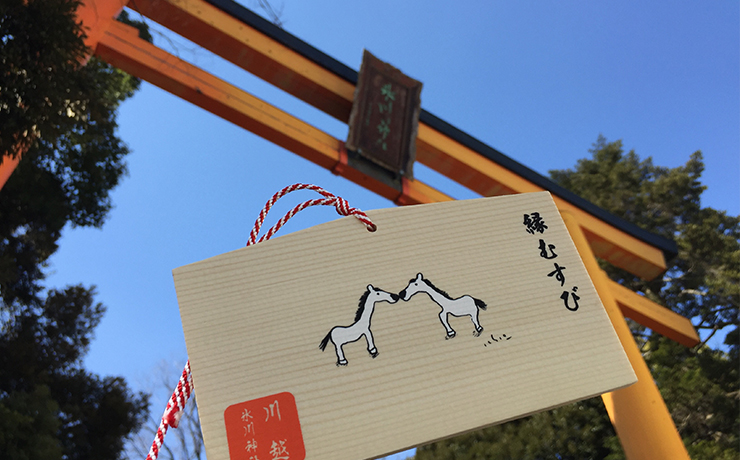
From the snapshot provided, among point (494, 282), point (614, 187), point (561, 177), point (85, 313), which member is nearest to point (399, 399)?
point (494, 282)

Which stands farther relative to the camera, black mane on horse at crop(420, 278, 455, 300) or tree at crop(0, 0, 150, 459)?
tree at crop(0, 0, 150, 459)

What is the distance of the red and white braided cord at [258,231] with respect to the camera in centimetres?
59

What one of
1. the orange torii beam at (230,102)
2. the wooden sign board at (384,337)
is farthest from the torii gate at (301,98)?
the wooden sign board at (384,337)

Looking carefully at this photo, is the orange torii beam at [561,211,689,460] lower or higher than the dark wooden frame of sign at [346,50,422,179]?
lower

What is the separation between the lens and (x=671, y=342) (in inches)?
213

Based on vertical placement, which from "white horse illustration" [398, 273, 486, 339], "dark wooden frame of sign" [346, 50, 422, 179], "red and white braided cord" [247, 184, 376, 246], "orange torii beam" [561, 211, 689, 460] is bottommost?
"orange torii beam" [561, 211, 689, 460]

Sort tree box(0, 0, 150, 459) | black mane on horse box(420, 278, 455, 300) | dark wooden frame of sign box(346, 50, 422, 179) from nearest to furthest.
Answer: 1. black mane on horse box(420, 278, 455, 300)
2. dark wooden frame of sign box(346, 50, 422, 179)
3. tree box(0, 0, 150, 459)

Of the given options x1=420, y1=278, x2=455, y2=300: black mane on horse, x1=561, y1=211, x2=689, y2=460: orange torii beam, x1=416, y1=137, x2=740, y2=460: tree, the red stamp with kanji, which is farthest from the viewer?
x1=416, y1=137, x2=740, y2=460: tree

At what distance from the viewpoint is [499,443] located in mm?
4207

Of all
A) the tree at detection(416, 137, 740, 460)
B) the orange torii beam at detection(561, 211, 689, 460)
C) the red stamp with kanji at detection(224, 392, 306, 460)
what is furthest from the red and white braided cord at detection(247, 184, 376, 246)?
Result: the tree at detection(416, 137, 740, 460)

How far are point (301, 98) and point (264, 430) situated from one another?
106 inches

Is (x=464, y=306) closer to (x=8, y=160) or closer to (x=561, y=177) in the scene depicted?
(x=8, y=160)

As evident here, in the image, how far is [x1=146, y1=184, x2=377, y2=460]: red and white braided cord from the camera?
1.94ft

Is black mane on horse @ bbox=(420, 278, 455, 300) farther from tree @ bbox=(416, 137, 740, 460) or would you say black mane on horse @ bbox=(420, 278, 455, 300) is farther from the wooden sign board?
tree @ bbox=(416, 137, 740, 460)
